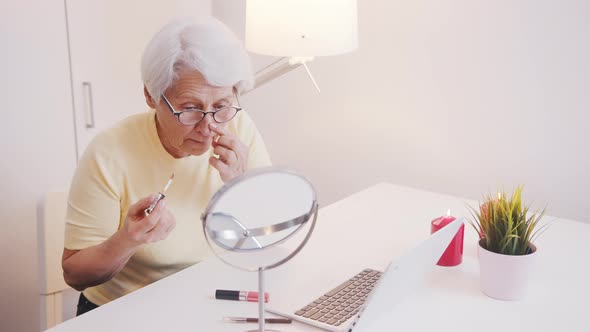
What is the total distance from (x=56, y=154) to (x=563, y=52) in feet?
5.38

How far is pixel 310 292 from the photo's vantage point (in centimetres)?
125

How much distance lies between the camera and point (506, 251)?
4.02 ft

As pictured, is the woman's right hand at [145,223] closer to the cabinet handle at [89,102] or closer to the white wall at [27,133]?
the white wall at [27,133]

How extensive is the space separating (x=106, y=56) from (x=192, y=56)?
103cm

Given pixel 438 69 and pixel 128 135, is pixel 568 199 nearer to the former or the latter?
pixel 438 69

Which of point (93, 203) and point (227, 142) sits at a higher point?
point (227, 142)

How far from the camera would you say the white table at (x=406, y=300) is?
113cm

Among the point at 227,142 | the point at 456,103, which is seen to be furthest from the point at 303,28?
the point at 456,103

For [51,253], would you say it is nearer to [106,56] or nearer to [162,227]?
[162,227]

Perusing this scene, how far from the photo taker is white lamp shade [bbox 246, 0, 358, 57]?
71.4 inches

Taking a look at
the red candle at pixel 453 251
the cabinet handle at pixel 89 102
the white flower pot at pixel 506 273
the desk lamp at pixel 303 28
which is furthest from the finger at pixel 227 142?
the cabinet handle at pixel 89 102

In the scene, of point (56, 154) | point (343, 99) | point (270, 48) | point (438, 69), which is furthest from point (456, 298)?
point (56, 154)

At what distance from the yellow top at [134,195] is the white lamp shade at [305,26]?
47cm

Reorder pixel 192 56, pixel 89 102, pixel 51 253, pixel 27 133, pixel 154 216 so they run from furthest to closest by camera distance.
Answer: pixel 89 102
pixel 27 133
pixel 51 253
pixel 192 56
pixel 154 216
